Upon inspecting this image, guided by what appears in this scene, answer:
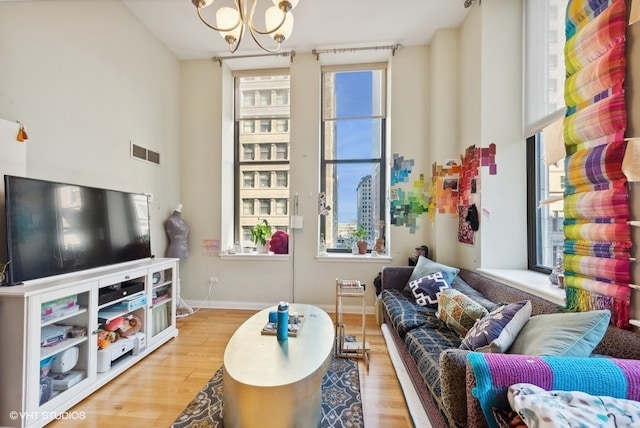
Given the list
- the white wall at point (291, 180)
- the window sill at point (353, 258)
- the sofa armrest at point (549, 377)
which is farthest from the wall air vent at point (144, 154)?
the sofa armrest at point (549, 377)

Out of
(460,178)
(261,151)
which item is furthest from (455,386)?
(261,151)

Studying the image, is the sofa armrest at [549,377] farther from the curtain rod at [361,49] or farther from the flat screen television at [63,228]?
the curtain rod at [361,49]

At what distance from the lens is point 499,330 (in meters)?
1.38

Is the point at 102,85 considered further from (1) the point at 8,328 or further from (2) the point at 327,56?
(2) the point at 327,56

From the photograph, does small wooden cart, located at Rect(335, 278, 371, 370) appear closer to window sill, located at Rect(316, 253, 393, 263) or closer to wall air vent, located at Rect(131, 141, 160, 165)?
window sill, located at Rect(316, 253, 393, 263)

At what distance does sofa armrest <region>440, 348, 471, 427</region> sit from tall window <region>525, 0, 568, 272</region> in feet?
5.09

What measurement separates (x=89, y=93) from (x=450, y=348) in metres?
3.50

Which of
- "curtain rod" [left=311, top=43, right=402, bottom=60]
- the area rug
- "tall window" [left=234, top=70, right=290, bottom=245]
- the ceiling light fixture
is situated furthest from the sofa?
"curtain rod" [left=311, top=43, right=402, bottom=60]

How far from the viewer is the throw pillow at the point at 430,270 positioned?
2654 mm

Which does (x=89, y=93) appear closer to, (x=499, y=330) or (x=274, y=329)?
(x=274, y=329)

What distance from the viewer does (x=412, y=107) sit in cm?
354

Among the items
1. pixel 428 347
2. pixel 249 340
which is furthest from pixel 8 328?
pixel 428 347

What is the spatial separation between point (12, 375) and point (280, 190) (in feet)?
9.81

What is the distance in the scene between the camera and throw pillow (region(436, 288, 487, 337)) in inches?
71.0
